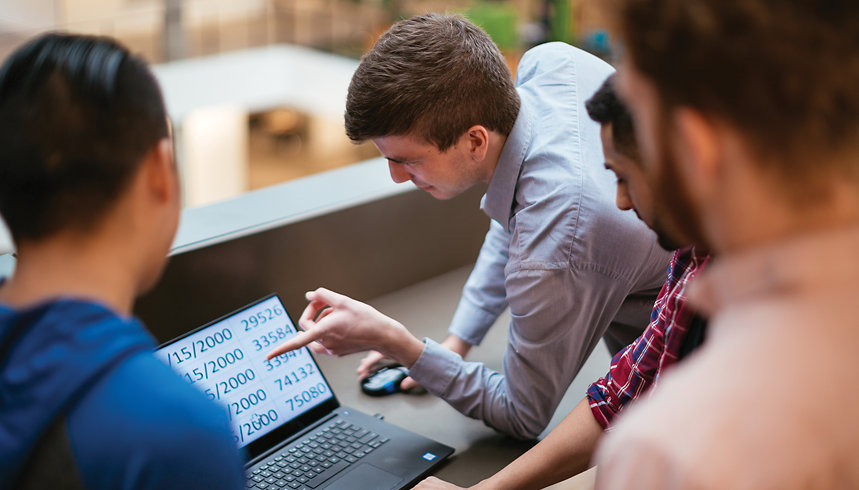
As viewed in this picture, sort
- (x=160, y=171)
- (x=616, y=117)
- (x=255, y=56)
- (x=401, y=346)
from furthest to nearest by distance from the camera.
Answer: (x=255, y=56) → (x=401, y=346) → (x=616, y=117) → (x=160, y=171)

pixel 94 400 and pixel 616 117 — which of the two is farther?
pixel 616 117

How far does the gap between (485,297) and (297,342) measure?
1.70ft

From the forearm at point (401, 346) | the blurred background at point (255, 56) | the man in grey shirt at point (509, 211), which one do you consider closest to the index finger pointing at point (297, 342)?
the man in grey shirt at point (509, 211)

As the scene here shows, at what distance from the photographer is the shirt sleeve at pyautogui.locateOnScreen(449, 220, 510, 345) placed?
1.72 meters

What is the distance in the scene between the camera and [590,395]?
133cm

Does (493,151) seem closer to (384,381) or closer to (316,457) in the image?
(384,381)

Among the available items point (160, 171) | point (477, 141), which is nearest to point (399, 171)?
point (477, 141)

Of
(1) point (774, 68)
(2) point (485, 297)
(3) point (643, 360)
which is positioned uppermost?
(1) point (774, 68)

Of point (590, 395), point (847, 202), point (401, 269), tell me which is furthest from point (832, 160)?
point (401, 269)

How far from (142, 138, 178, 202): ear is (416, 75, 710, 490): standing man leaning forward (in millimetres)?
569

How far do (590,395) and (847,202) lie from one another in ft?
2.49

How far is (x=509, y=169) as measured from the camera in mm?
1484

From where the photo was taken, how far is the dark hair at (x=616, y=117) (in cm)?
109

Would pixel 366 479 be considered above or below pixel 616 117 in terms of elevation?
below
